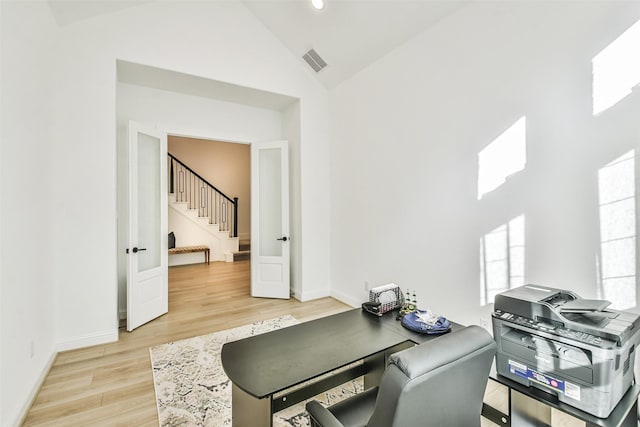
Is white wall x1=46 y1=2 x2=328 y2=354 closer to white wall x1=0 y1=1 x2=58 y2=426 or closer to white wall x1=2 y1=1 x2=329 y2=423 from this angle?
white wall x1=2 y1=1 x2=329 y2=423

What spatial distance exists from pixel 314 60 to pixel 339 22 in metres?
0.83

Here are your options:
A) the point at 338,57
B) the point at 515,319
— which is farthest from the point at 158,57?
the point at 515,319

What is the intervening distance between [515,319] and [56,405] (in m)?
3.18

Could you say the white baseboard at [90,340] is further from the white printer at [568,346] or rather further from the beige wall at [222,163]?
the beige wall at [222,163]

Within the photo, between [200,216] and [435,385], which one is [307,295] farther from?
[200,216]

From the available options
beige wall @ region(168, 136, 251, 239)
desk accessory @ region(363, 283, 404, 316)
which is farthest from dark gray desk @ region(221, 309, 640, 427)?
beige wall @ region(168, 136, 251, 239)

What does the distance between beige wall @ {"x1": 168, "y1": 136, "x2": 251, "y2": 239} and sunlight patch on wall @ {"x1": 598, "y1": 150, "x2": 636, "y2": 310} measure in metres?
8.18

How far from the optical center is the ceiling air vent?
4207mm

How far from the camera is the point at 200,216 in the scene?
318 inches

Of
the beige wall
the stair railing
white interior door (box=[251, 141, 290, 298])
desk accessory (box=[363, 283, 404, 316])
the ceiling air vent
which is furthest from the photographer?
the beige wall

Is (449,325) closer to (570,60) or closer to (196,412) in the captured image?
(196,412)

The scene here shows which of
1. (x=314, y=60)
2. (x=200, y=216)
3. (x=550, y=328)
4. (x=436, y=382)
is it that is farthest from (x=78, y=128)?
(x=200, y=216)

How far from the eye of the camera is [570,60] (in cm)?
208

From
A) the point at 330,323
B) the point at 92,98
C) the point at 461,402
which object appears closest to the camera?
the point at 461,402
